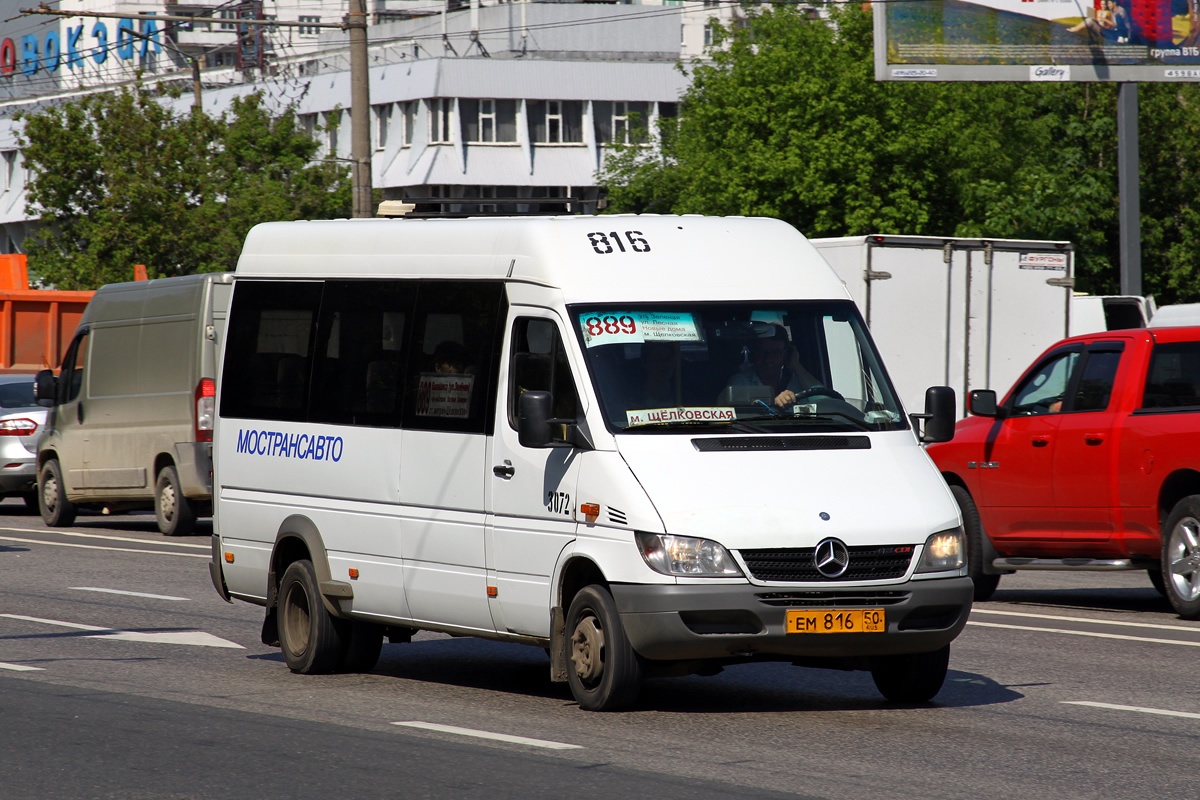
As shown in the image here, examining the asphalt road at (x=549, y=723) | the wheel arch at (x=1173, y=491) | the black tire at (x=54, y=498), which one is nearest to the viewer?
the asphalt road at (x=549, y=723)

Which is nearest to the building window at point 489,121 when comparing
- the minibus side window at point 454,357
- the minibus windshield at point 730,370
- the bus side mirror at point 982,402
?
the bus side mirror at point 982,402

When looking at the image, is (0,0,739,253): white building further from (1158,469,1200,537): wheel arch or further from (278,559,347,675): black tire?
Result: (278,559,347,675): black tire

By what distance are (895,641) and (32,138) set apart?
43.4 meters

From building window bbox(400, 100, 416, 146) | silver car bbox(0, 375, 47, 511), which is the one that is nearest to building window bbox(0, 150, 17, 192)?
building window bbox(400, 100, 416, 146)

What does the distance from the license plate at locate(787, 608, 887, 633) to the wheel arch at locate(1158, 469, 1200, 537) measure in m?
5.36

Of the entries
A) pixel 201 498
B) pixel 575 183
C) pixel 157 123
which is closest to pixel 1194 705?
pixel 201 498

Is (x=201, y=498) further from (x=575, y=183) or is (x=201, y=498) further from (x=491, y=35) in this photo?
(x=491, y=35)

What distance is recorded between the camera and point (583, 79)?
8225 cm

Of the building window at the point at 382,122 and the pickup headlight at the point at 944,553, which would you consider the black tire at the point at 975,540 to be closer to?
the pickup headlight at the point at 944,553

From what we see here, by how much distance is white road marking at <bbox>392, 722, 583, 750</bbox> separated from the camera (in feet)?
26.2

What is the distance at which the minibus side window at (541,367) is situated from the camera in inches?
357

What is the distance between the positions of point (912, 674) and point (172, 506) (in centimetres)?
1316

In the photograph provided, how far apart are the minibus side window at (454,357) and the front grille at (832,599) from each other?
1800 millimetres

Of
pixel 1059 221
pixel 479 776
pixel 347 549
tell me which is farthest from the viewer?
pixel 1059 221
